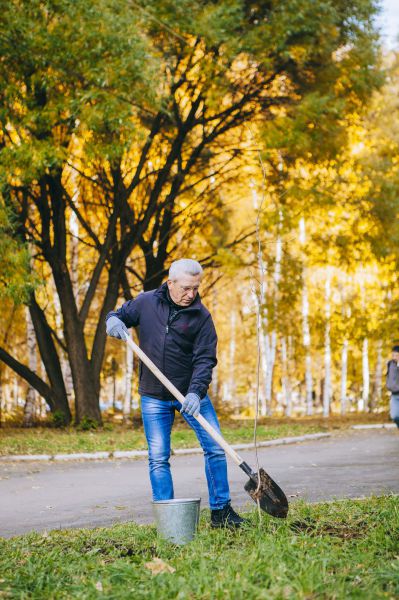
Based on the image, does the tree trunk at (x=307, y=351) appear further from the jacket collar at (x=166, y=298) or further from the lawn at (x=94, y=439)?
the jacket collar at (x=166, y=298)

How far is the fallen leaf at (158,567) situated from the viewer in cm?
444

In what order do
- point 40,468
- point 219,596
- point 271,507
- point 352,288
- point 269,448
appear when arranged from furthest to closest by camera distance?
point 352,288, point 269,448, point 40,468, point 271,507, point 219,596

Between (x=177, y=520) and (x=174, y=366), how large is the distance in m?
1.07

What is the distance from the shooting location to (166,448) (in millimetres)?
5938

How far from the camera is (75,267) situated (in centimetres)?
2350

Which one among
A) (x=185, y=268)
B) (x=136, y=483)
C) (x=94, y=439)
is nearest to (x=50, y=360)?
(x=94, y=439)

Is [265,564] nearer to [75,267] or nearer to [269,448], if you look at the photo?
[269,448]

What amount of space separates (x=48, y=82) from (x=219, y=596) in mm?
12452

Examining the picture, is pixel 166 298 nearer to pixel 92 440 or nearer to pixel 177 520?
pixel 177 520

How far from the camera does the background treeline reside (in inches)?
575

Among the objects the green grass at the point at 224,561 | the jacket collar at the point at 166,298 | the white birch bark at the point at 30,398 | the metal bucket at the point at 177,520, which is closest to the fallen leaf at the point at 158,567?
the green grass at the point at 224,561

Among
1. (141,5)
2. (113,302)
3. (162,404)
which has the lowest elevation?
(162,404)

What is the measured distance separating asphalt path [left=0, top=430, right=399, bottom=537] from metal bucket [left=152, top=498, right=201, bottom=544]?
4.61 feet

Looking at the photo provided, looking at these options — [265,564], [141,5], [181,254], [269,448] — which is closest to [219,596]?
[265,564]
